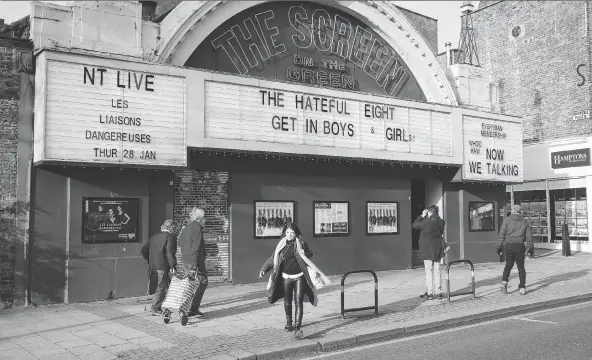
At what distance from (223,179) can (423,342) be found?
743 cm

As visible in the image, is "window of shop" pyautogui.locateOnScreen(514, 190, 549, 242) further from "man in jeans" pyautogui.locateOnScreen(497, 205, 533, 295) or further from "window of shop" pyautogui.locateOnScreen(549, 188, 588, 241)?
"man in jeans" pyautogui.locateOnScreen(497, 205, 533, 295)

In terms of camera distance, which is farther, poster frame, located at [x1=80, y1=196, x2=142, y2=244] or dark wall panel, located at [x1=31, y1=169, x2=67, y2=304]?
poster frame, located at [x1=80, y1=196, x2=142, y2=244]

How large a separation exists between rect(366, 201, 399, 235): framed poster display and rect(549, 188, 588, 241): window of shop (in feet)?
26.6

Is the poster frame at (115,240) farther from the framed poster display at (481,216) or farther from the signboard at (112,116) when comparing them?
the framed poster display at (481,216)

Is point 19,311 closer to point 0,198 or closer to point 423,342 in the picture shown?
point 0,198

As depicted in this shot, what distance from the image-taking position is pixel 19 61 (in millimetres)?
11781

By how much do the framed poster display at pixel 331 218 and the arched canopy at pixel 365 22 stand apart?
5.01 m

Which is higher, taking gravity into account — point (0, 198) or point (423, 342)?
point (0, 198)

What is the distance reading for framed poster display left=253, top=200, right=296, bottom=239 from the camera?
14.7 m

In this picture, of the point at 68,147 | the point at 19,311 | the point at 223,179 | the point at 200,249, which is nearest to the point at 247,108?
the point at 223,179

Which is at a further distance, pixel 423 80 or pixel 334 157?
pixel 423 80

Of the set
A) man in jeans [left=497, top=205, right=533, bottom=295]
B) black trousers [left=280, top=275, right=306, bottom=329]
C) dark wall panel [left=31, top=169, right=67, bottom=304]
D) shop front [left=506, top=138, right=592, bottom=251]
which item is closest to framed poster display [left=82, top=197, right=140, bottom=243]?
dark wall panel [left=31, top=169, right=67, bottom=304]

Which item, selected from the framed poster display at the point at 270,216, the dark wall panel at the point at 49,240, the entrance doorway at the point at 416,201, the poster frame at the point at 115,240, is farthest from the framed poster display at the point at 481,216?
the dark wall panel at the point at 49,240

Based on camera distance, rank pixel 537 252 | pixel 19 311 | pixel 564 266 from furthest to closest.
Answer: pixel 537 252, pixel 564 266, pixel 19 311
